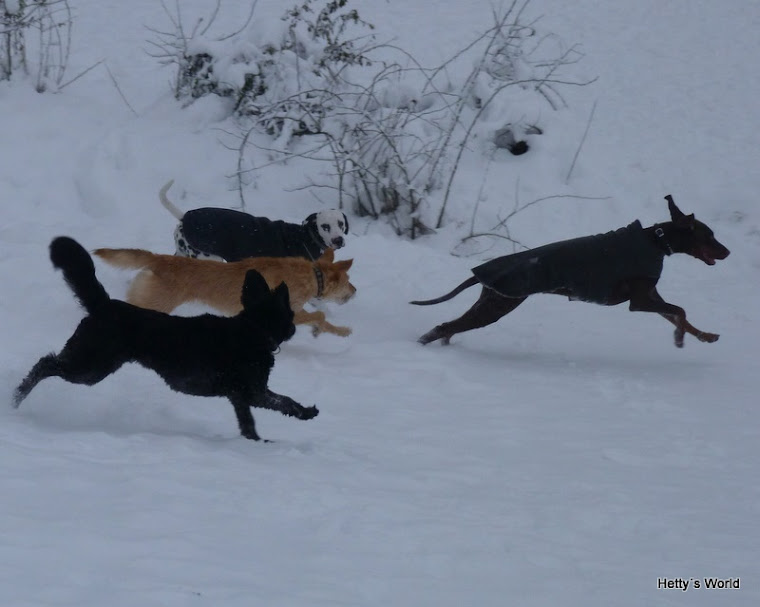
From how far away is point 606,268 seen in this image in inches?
278

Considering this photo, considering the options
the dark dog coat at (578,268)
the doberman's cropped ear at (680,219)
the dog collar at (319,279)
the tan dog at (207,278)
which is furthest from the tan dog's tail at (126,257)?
the doberman's cropped ear at (680,219)

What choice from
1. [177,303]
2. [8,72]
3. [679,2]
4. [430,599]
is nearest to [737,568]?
[430,599]

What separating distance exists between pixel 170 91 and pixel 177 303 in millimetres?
6824

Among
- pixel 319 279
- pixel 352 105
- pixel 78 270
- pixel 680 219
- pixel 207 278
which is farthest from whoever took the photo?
pixel 352 105

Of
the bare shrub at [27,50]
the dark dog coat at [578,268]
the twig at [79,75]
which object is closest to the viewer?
the dark dog coat at [578,268]

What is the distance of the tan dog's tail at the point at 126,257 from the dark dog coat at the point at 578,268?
2.69 metres

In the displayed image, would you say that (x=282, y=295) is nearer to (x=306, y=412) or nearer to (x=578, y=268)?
(x=306, y=412)

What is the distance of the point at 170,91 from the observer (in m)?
12.5

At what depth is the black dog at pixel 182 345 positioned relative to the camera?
187 inches

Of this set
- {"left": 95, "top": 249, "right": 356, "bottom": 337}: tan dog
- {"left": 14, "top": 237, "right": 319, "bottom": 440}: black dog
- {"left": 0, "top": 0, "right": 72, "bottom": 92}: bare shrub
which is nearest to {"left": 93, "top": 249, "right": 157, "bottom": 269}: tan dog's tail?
{"left": 95, "top": 249, "right": 356, "bottom": 337}: tan dog

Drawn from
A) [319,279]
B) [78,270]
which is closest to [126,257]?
[319,279]

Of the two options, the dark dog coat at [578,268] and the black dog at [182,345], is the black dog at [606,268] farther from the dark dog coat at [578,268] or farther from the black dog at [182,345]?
the black dog at [182,345]

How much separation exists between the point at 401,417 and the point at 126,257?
2441mm

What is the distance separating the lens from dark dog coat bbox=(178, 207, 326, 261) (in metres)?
7.45
